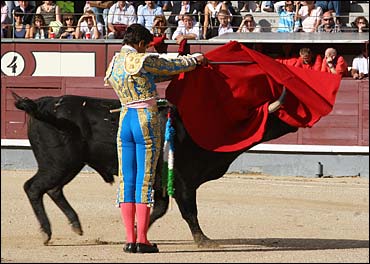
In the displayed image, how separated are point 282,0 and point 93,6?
2.46 meters

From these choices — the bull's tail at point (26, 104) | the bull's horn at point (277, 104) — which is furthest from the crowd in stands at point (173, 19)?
the bull's tail at point (26, 104)

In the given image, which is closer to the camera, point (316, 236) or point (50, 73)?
point (316, 236)

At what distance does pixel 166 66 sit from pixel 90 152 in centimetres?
94

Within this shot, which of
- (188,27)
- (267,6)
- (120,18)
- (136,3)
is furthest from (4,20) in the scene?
(267,6)

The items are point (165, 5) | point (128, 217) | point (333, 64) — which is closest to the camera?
point (128, 217)

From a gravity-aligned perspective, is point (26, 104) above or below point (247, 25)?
below

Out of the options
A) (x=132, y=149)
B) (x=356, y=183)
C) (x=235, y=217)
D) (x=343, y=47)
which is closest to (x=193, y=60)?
(x=132, y=149)

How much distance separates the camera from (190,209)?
6.53 meters

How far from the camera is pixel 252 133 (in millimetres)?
6605

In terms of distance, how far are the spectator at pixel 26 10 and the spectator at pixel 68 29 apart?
0.51m

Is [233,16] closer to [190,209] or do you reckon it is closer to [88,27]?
[88,27]

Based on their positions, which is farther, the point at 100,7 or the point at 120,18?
the point at 100,7

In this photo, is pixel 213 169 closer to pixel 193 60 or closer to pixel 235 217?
pixel 193 60

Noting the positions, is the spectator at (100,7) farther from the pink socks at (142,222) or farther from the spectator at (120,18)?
the pink socks at (142,222)
